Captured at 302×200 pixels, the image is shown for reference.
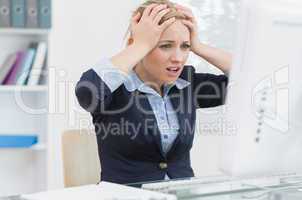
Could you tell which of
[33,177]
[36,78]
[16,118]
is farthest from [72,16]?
[33,177]

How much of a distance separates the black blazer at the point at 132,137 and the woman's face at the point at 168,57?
0.24 ft

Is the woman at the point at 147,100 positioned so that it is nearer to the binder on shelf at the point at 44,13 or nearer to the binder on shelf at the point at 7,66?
the binder on shelf at the point at 44,13

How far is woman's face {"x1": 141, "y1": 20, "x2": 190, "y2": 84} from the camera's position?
1.86 m

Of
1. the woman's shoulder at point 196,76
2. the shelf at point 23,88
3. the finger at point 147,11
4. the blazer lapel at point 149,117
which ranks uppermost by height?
the finger at point 147,11

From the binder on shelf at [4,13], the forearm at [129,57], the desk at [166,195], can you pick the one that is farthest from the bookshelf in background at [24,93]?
the desk at [166,195]

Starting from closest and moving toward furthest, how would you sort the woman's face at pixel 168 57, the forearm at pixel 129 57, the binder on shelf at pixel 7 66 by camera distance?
1. the forearm at pixel 129 57
2. the woman's face at pixel 168 57
3. the binder on shelf at pixel 7 66

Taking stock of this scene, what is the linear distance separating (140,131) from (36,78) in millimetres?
1310

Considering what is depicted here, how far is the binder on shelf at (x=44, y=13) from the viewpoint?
9.30ft

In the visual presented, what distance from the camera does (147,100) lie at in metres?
1.83

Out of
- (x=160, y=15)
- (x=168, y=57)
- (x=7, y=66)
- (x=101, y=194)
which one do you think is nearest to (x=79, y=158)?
(x=168, y=57)

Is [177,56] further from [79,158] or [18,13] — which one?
[18,13]

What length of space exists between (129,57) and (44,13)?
1326 mm

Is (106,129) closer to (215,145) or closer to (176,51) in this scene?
(176,51)

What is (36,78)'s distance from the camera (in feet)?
9.58
